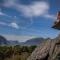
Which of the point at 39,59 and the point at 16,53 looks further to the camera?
the point at 16,53

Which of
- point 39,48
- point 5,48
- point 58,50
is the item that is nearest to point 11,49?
point 5,48

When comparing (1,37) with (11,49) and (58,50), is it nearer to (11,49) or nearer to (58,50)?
(11,49)

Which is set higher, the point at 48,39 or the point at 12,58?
the point at 48,39

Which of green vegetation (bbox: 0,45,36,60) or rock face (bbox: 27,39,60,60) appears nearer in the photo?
rock face (bbox: 27,39,60,60)

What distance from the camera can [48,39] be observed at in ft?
46.0

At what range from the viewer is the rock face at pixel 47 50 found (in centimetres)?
1277

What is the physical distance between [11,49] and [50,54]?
459cm

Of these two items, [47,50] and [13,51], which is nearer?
[47,50]

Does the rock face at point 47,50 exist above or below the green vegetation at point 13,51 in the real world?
above

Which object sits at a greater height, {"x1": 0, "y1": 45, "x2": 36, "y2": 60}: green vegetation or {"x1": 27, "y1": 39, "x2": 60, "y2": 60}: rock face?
{"x1": 27, "y1": 39, "x2": 60, "y2": 60}: rock face

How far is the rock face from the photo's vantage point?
12.8 m

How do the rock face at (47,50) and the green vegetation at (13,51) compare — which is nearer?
the rock face at (47,50)

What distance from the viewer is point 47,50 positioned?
13.3 meters

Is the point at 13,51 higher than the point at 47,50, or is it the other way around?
the point at 47,50
